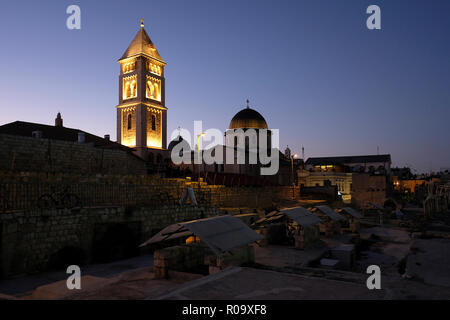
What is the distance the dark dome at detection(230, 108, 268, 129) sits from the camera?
5131 cm

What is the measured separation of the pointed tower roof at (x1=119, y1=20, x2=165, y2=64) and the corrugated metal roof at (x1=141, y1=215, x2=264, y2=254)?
4646 cm

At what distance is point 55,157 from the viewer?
21781 mm

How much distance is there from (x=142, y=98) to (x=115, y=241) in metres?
38.5

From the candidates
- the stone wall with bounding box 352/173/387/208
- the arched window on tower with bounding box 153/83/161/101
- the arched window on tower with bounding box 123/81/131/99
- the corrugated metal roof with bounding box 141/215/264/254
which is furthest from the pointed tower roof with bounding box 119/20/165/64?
the corrugated metal roof with bounding box 141/215/264/254

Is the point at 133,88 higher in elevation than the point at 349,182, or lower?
higher

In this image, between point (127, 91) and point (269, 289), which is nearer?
point (269, 289)

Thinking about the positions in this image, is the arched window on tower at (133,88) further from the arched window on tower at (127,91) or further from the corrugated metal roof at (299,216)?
the corrugated metal roof at (299,216)

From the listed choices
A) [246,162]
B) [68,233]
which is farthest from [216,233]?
[246,162]

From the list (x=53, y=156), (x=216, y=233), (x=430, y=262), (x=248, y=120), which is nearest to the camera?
(x=216, y=233)

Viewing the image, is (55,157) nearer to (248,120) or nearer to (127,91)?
(127,91)

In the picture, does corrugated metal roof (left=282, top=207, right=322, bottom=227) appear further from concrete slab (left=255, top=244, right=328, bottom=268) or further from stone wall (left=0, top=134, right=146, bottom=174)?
stone wall (left=0, top=134, right=146, bottom=174)

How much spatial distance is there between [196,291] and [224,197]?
21.8 meters

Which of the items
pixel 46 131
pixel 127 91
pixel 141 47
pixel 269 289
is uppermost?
pixel 141 47
